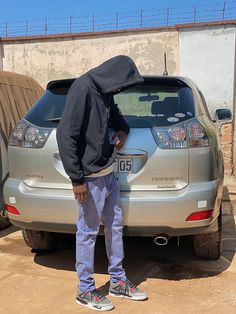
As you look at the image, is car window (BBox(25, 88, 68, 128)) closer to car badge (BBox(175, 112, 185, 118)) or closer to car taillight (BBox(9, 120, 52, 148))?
car taillight (BBox(9, 120, 52, 148))

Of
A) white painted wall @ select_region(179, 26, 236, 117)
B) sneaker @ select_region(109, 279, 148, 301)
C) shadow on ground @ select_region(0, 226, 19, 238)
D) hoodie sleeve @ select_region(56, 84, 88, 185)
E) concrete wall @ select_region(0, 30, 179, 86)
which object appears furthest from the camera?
concrete wall @ select_region(0, 30, 179, 86)

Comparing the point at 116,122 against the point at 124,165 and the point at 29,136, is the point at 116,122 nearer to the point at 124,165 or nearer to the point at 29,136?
the point at 124,165

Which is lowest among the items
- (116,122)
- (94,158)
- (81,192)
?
(81,192)

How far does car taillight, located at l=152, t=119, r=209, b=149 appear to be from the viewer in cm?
347

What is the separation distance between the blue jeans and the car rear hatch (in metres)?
0.20

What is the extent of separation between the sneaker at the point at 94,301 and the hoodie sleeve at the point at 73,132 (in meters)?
0.88

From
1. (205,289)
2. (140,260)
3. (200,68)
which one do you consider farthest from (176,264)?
(200,68)

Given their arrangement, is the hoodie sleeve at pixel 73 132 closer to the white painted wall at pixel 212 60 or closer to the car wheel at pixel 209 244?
the car wheel at pixel 209 244

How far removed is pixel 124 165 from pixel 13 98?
266cm

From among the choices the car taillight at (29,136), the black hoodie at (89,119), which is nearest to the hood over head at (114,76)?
the black hoodie at (89,119)

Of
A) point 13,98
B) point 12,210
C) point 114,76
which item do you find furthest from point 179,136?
point 13,98

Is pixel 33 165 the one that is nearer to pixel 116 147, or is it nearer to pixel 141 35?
pixel 116 147

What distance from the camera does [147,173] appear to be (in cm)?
346

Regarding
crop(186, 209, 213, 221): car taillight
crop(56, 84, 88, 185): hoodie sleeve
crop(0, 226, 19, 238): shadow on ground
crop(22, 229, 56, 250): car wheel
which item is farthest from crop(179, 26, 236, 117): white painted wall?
crop(56, 84, 88, 185): hoodie sleeve
